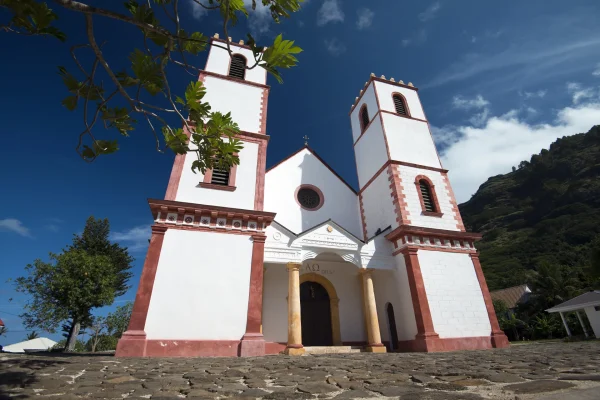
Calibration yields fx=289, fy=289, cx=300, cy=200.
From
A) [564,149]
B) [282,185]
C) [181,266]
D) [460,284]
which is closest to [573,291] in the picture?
[460,284]

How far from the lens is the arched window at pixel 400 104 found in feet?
55.5

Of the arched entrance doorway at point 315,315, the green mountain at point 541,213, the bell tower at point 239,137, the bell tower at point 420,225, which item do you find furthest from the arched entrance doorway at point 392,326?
the green mountain at point 541,213

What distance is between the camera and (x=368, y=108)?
1744 cm

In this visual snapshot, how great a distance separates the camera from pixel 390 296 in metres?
12.4

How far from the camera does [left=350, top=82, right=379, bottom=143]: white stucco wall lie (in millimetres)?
16766

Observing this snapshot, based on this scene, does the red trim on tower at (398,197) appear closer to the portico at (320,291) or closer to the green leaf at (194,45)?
the portico at (320,291)

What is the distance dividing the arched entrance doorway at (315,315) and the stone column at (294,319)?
218 cm

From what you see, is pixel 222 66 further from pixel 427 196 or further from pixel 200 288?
pixel 427 196

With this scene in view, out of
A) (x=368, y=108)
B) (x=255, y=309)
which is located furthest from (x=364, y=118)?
(x=255, y=309)

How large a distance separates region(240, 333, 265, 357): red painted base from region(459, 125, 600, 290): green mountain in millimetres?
33508

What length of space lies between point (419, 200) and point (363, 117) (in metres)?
7.43

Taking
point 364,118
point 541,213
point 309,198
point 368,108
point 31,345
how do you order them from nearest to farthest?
point 309,198
point 368,108
point 364,118
point 31,345
point 541,213

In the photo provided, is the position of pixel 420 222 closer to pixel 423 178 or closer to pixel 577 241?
pixel 423 178

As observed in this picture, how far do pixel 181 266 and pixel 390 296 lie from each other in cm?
858
